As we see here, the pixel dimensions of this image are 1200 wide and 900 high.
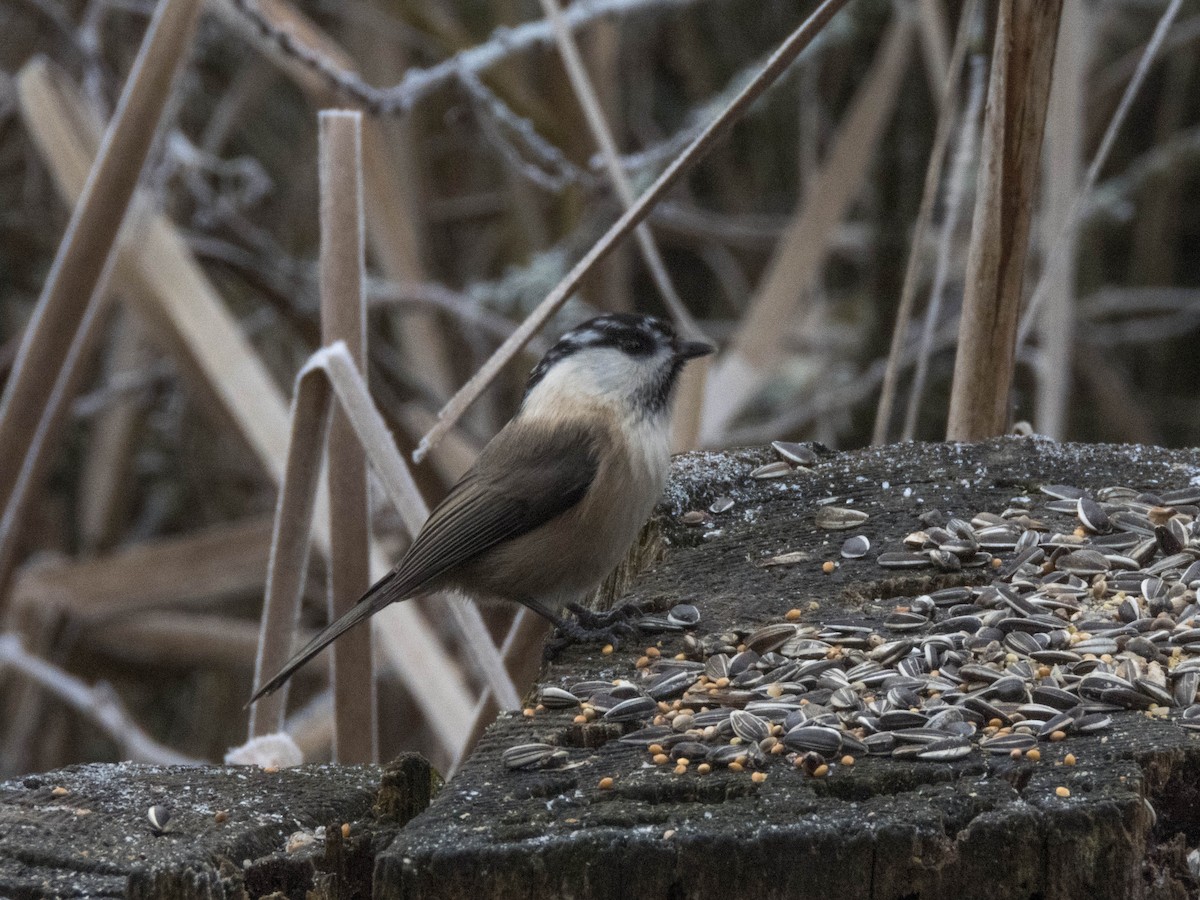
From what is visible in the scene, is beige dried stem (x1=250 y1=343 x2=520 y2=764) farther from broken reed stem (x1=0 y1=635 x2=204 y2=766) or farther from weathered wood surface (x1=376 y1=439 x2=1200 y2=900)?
broken reed stem (x1=0 y1=635 x2=204 y2=766)

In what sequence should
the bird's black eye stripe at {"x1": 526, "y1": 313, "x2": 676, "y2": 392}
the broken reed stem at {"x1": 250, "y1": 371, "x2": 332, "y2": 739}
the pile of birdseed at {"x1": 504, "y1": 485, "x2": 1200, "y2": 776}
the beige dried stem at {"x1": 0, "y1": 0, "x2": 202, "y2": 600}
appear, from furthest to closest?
the bird's black eye stripe at {"x1": 526, "y1": 313, "x2": 676, "y2": 392}, the beige dried stem at {"x1": 0, "y1": 0, "x2": 202, "y2": 600}, the broken reed stem at {"x1": 250, "y1": 371, "x2": 332, "y2": 739}, the pile of birdseed at {"x1": 504, "y1": 485, "x2": 1200, "y2": 776}

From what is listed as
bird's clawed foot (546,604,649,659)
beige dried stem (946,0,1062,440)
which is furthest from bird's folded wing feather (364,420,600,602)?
beige dried stem (946,0,1062,440)

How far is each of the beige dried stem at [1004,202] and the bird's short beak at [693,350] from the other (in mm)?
501

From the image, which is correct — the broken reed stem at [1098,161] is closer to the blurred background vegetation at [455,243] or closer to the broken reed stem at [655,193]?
the broken reed stem at [655,193]

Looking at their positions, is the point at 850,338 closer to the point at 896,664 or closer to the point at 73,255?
the point at 73,255

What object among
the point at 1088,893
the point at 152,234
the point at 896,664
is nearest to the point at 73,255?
the point at 152,234

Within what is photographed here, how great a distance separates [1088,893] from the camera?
1355 millimetres

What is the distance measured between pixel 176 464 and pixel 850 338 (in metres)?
3.04

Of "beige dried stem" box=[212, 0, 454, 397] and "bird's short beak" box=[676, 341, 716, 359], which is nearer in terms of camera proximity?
"bird's short beak" box=[676, 341, 716, 359]

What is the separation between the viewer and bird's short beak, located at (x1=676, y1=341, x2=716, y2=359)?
Answer: 2846mm

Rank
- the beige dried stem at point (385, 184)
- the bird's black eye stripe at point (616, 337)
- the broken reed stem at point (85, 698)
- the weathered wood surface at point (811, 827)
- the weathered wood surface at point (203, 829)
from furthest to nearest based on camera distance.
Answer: the broken reed stem at point (85, 698), the beige dried stem at point (385, 184), the bird's black eye stripe at point (616, 337), the weathered wood surface at point (203, 829), the weathered wood surface at point (811, 827)

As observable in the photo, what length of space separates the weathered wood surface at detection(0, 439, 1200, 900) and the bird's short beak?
985mm

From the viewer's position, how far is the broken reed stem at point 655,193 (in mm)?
2133

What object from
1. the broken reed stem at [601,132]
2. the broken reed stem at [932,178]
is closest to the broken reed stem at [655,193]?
the broken reed stem at [932,178]
